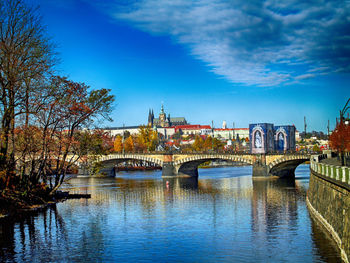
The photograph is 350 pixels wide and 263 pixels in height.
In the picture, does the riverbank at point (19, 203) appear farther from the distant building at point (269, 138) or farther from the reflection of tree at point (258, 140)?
the distant building at point (269, 138)

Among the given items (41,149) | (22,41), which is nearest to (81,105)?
(41,149)

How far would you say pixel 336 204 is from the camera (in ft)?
80.3

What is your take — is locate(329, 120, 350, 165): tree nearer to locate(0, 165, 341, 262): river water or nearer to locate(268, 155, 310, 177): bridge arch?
locate(268, 155, 310, 177): bridge arch

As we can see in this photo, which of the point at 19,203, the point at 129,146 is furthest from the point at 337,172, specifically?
the point at 129,146

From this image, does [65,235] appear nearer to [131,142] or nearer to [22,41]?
[22,41]

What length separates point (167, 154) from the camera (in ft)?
300

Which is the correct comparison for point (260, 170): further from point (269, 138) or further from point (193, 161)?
point (193, 161)

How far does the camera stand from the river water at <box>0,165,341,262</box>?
2439 centimetres

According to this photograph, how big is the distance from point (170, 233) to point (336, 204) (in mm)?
11357

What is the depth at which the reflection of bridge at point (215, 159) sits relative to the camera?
77.3 metres


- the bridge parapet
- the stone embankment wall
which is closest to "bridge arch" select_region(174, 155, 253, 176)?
the bridge parapet

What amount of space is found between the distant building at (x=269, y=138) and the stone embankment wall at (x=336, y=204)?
48536 mm

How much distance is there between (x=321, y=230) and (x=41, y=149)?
74.9 ft

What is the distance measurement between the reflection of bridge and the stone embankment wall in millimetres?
41033
